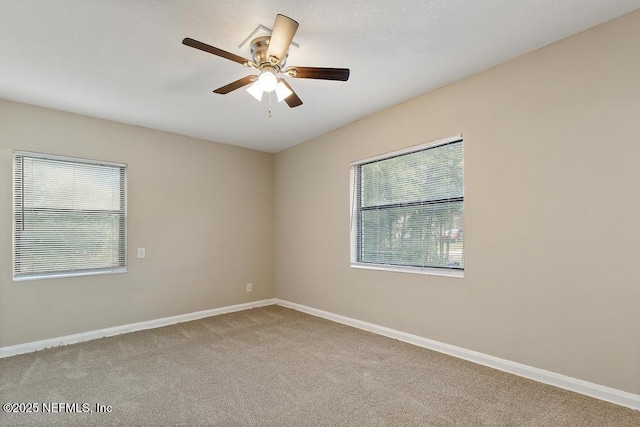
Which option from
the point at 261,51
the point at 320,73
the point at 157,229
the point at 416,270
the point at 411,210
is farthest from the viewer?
the point at 157,229

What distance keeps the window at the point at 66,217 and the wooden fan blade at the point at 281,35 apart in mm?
2842

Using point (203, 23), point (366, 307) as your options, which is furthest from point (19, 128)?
point (366, 307)

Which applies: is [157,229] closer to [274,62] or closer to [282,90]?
[282,90]

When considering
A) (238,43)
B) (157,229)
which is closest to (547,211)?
(238,43)

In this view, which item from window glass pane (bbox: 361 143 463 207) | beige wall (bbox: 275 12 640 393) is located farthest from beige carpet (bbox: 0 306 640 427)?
window glass pane (bbox: 361 143 463 207)

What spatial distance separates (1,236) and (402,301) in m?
4.02

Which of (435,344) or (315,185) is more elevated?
(315,185)

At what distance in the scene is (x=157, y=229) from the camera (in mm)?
4172

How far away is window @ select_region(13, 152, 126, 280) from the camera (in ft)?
10.9

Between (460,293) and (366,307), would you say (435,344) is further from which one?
(366,307)

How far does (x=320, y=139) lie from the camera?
4570 mm

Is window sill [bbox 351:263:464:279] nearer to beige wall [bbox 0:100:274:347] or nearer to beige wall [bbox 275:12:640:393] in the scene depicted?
beige wall [bbox 275:12:640:393]

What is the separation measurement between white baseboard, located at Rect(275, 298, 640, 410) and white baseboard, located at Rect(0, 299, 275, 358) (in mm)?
1942

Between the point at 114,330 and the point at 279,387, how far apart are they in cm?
243
